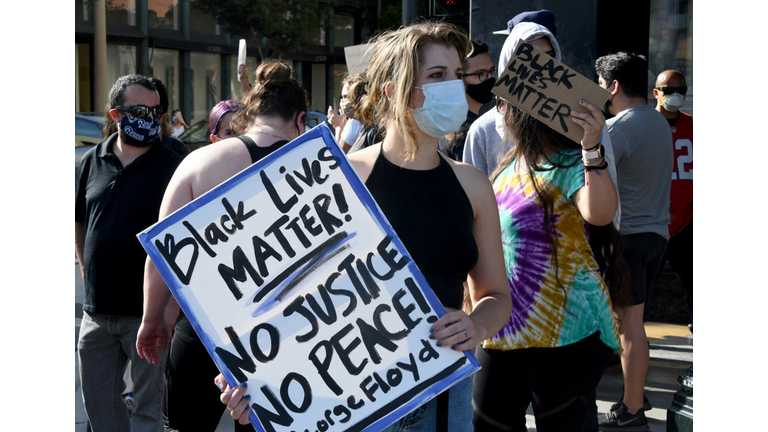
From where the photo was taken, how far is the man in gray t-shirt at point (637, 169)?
14.9 ft

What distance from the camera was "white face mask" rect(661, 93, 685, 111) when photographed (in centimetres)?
556

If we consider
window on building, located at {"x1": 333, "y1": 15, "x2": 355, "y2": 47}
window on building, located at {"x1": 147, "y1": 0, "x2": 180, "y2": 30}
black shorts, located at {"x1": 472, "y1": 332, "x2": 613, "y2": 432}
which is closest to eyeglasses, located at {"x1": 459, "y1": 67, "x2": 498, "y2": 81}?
black shorts, located at {"x1": 472, "y1": 332, "x2": 613, "y2": 432}

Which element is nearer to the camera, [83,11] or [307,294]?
[307,294]

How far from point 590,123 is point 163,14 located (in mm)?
26758

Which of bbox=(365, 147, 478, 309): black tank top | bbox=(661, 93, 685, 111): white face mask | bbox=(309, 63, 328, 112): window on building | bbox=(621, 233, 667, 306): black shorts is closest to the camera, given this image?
bbox=(365, 147, 478, 309): black tank top

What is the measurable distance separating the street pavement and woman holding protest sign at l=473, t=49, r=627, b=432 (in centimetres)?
187

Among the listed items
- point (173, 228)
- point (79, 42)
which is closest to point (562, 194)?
point (173, 228)

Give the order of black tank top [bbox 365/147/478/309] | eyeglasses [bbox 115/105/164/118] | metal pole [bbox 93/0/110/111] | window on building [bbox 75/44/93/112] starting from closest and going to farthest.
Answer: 1. black tank top [bbox 365/147/478/309]
2. eyeglasses [bbox 115/105/164/118]
3. metal pole [bbox 93/0/110/111]
4. window on building [bbox 75/44/93/112]

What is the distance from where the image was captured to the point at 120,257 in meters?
3.61

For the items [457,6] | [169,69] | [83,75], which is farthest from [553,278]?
[169,69]

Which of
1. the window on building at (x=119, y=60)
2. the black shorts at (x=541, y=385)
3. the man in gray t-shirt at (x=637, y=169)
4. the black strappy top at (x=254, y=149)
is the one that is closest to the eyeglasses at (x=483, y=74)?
the man in gray t-shirt at (x=637, y=169)

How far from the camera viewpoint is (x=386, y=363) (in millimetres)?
1972

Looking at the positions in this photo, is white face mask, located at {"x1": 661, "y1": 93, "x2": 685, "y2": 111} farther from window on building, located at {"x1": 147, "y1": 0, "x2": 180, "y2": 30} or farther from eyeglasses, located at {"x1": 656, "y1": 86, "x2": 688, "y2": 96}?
window on building, located at {"x1": 147, "y1": 0, "x2": 180, "y2": 30}

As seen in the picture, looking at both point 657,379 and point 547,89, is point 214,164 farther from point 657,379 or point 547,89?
point 657,379
